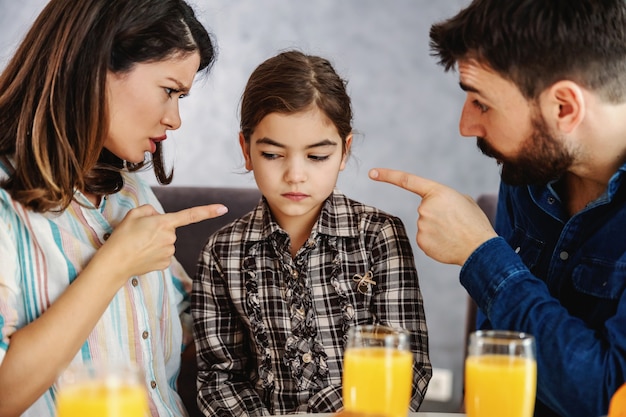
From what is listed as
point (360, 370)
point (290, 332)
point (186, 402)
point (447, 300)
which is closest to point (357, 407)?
point (360, 370)

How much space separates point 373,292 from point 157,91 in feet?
2.33

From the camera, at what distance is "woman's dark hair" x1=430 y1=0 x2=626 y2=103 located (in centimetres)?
141

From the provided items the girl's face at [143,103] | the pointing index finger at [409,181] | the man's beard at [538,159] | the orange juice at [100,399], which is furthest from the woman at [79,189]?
the man's beard at [538,159]

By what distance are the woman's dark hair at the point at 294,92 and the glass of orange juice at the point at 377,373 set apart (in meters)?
0.78

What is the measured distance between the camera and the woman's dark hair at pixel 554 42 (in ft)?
4.63

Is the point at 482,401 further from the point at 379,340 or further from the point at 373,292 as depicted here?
the point at 373,292

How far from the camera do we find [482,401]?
108 centimetres

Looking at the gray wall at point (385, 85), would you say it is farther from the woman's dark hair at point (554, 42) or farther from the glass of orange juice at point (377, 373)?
the glass of orange juice at point (377, 373)

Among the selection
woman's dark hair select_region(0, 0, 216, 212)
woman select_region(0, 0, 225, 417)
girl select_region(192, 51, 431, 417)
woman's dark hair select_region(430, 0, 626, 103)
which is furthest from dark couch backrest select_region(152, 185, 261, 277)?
woman's dark hair select_region(430, 0, 626, 103)

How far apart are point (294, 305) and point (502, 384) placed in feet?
2.81

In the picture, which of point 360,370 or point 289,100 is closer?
point 360,370

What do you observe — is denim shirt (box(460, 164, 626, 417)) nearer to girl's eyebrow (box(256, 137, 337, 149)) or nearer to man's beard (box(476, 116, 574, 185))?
man's beard (box(476, 116, 574, 185))

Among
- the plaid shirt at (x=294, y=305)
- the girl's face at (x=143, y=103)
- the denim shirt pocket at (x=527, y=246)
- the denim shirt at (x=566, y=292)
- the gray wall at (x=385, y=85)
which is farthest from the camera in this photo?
the gray wall at (x=385, y=85)

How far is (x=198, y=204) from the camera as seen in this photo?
7.76 feet
